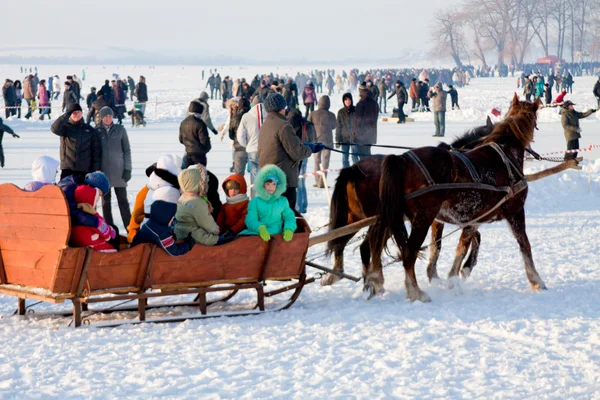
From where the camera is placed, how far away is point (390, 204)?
25.9 ft

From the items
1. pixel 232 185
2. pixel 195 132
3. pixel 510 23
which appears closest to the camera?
pixel 232 185

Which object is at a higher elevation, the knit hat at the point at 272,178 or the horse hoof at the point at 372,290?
the knit hat at the point at 272,178

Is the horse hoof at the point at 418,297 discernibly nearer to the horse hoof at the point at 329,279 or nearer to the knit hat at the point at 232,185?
the horse hoof at the point at 329,279

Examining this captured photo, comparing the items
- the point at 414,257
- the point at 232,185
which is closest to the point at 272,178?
Result: the point at 232,185

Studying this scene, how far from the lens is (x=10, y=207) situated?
266 inches

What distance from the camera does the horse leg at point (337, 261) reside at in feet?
27.8

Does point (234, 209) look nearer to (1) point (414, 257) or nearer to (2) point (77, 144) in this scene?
(1) point (414, 257)

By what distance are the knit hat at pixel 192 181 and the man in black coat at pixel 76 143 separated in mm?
3341

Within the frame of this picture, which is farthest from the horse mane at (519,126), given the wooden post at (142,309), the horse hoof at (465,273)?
the wooden post at (142,309)

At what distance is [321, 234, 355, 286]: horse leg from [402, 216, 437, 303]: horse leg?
64 centimetres

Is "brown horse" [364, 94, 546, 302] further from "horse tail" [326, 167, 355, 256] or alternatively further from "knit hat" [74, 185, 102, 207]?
"knit hat" [74, 185, 102, 207]

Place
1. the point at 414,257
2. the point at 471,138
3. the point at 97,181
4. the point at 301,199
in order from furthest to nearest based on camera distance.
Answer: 1. the point at 301,199
2. the point at 471,138
3. the point at 414,257
4. the point at 97,181

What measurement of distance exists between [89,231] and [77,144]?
3855mm

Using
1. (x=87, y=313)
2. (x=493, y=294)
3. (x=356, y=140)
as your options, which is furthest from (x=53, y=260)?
(x=356, y=140)
